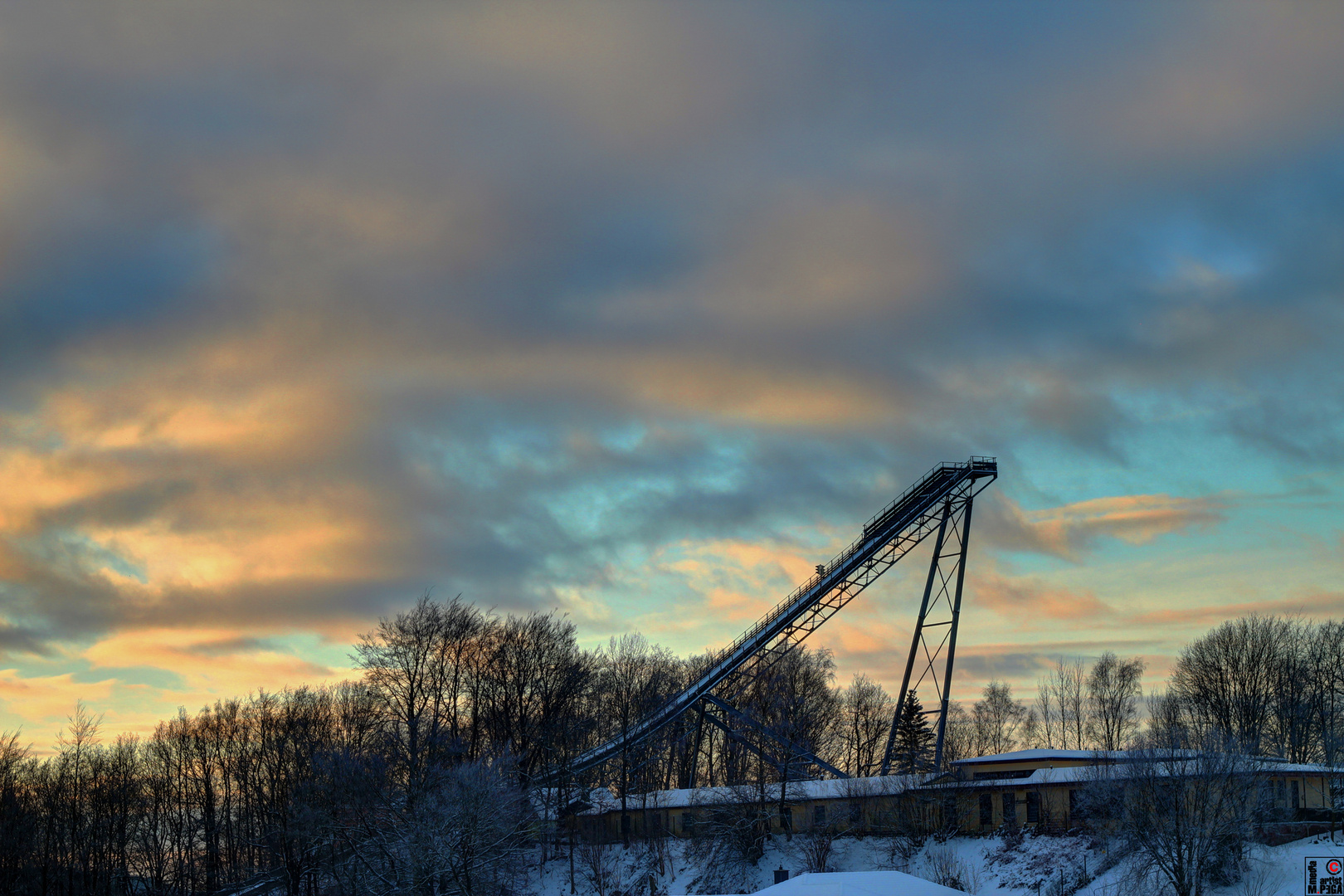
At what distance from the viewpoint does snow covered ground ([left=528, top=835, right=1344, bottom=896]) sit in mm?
48000

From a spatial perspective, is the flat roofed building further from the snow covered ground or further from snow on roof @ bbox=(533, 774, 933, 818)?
the snow covered ground

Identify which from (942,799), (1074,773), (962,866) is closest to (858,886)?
(962,866)

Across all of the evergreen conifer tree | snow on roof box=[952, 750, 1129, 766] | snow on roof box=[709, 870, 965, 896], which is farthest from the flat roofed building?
snow on roof box=[709, 870, 965, 896]

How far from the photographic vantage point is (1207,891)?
47.0m

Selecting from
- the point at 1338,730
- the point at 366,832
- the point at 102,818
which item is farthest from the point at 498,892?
the point at 1338,730

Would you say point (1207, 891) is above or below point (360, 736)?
below

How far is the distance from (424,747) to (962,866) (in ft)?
103

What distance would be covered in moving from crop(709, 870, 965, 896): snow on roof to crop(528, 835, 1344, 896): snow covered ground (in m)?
11.9

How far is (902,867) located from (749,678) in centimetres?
1404

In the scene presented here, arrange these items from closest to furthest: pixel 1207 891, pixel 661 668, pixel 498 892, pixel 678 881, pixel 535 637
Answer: pixel 1207 891 < pixel 498 892 < pixel 678 881 < pixel 535 637 < pixel 661 668

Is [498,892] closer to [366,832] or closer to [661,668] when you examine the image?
[366,832]

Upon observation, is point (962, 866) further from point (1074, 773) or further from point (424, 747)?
point (424, 747)

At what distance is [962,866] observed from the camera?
187 feet

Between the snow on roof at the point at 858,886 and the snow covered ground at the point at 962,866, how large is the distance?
11925 mm
